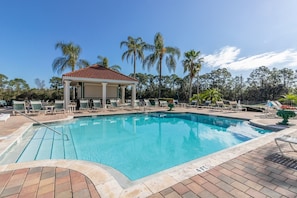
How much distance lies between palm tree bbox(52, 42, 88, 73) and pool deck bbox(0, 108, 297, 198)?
18628mm

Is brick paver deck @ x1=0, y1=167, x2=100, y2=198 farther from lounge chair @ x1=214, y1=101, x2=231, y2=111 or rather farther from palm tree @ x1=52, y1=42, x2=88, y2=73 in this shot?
palm tree @ x1=52, y1=42, x2=88, y2=73

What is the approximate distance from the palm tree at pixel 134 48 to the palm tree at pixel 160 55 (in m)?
0.91

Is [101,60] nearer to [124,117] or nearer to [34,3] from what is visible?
[34,3]

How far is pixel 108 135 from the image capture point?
23.7 ft

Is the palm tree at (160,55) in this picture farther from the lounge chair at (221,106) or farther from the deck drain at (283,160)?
the deck drain at (283,160)

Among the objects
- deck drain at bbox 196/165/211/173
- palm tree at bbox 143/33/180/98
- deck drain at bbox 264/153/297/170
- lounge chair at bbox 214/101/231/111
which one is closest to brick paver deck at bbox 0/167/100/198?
deck drain at bbox 196/165/211/173

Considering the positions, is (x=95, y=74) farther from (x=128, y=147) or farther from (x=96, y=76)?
(x=128, y=147)

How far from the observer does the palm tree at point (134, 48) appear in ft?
68.3

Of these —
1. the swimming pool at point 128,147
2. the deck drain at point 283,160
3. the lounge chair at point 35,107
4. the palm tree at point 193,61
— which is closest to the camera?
the deck drain at point 283,160

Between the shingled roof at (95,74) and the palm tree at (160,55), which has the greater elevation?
the palm tree at (160,55)

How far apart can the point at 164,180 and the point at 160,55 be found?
64.0 ft

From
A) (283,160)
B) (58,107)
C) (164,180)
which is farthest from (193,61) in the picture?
(164,180)

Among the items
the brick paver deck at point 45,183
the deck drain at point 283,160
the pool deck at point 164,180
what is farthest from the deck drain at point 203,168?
the brick paver deck at point 45,183

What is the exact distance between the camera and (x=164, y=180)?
97.9 inches
